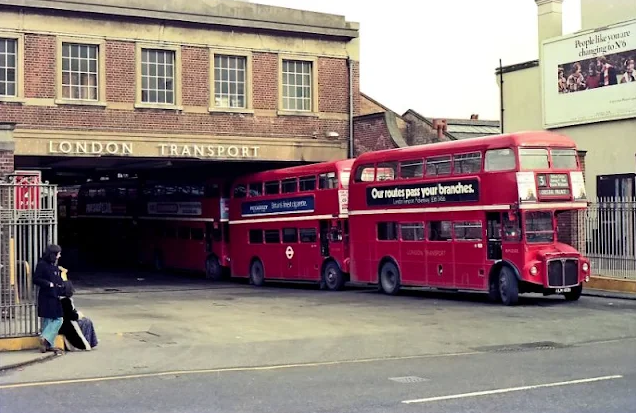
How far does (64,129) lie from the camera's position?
2859 centimetres

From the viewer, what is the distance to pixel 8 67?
1102 inches

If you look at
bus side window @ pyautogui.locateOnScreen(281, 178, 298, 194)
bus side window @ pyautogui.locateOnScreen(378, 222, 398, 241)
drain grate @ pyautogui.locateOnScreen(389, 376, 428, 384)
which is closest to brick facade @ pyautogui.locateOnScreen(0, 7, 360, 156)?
bus side window @ pyautogui.locateOnScreen(281, 178, 298, 194)

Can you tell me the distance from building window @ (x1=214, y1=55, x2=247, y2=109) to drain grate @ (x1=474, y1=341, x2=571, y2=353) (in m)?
A: 18.5

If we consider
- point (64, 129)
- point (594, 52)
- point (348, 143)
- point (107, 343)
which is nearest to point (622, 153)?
point (594, 52)

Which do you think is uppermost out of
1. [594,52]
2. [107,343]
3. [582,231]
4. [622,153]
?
[594,52]

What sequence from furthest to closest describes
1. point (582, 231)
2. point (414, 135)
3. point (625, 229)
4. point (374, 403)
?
1. point (414, 135)
2. point (582, 231)
3. point (625, 229)
4. point (374, 403)

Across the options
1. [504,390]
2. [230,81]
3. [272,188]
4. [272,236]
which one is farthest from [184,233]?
[504,390]

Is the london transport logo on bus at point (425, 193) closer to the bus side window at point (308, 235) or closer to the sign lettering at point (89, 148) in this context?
the bus side window at point (308, 235)

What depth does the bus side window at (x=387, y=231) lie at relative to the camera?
84.5ft

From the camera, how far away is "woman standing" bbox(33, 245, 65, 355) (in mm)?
14125

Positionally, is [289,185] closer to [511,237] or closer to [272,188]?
[272,188]

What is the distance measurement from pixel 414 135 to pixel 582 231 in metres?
9.51

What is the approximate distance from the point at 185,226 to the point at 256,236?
5.93 metres

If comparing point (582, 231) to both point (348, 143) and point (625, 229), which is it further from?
point (348, 143)
